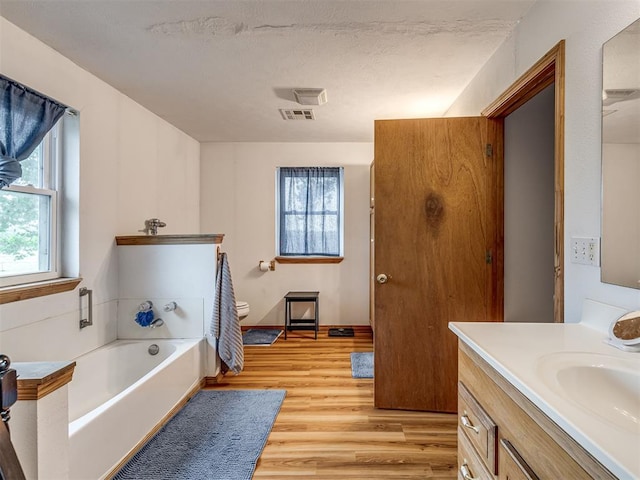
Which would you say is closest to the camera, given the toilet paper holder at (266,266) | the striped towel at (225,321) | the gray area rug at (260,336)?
the striped towel at (225,321)

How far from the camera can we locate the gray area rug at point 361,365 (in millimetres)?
2863

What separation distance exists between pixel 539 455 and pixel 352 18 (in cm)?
192

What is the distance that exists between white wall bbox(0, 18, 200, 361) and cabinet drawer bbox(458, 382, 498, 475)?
2144 millimetres

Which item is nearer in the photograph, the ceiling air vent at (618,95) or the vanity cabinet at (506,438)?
the vanity cabinet at (506,438)

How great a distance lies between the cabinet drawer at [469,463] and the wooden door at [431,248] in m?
1.08

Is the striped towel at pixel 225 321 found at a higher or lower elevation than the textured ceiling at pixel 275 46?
lower

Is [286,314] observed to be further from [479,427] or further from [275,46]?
[479,427]

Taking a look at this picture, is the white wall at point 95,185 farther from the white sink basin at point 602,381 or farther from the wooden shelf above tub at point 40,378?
the white sink basin at point 602,381

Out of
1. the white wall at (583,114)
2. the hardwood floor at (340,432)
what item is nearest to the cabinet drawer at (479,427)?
the white wall at (583,114)

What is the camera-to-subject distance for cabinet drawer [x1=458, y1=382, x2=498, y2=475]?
923mm

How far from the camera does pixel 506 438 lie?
86 cm

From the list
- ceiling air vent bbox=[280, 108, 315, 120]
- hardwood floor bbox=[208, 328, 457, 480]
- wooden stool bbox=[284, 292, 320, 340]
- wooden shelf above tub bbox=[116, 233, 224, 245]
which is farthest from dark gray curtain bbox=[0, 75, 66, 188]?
wooden stool bbox=[284, 292, 320, 340]

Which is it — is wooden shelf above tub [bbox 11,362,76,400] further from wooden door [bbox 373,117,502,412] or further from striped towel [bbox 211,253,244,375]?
wooden door [bbox 373,117,502,412]

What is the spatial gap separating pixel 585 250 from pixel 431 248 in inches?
38.3
